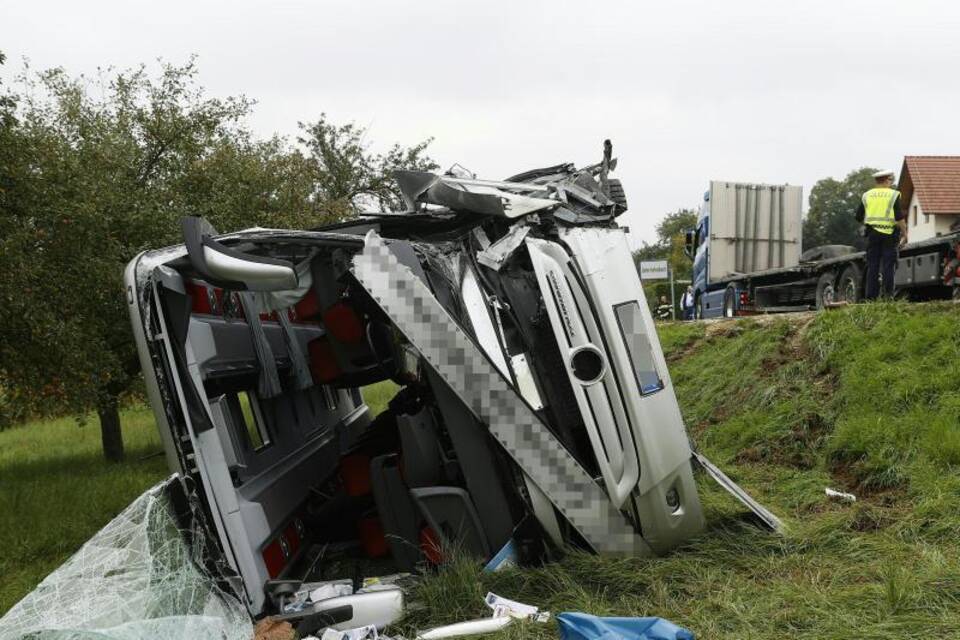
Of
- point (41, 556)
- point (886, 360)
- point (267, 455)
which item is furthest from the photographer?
point (886, 360)

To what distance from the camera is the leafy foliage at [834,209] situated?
2485 inches

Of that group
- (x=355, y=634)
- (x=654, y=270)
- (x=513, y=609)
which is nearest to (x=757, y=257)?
(x=654, y=270)

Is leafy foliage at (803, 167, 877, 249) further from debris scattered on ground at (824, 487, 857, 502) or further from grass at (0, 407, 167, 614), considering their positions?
debris scattered on ground at (824, 487, 857, 502)

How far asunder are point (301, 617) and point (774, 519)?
2.41 meters

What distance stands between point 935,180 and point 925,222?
246 cm

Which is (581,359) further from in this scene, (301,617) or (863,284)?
(863,284)

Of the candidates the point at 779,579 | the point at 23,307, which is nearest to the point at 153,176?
the point at 23,307

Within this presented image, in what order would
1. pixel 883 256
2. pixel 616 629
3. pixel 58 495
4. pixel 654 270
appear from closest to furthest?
pixel 616 629 < pixel 58 495 < pixel 883 256 < pixel 654 270

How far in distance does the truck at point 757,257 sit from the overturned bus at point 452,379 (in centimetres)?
969

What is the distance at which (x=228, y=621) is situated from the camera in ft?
11.0

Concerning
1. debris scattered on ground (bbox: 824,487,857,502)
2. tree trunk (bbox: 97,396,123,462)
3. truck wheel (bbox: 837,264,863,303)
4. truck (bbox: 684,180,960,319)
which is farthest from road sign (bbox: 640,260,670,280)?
debris scattered on ground (bbox: 824,487,857,502)

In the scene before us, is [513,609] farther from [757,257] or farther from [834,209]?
[834,209]

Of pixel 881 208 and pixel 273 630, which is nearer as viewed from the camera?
pixel 273 630

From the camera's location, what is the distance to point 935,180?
32906 millimetres
